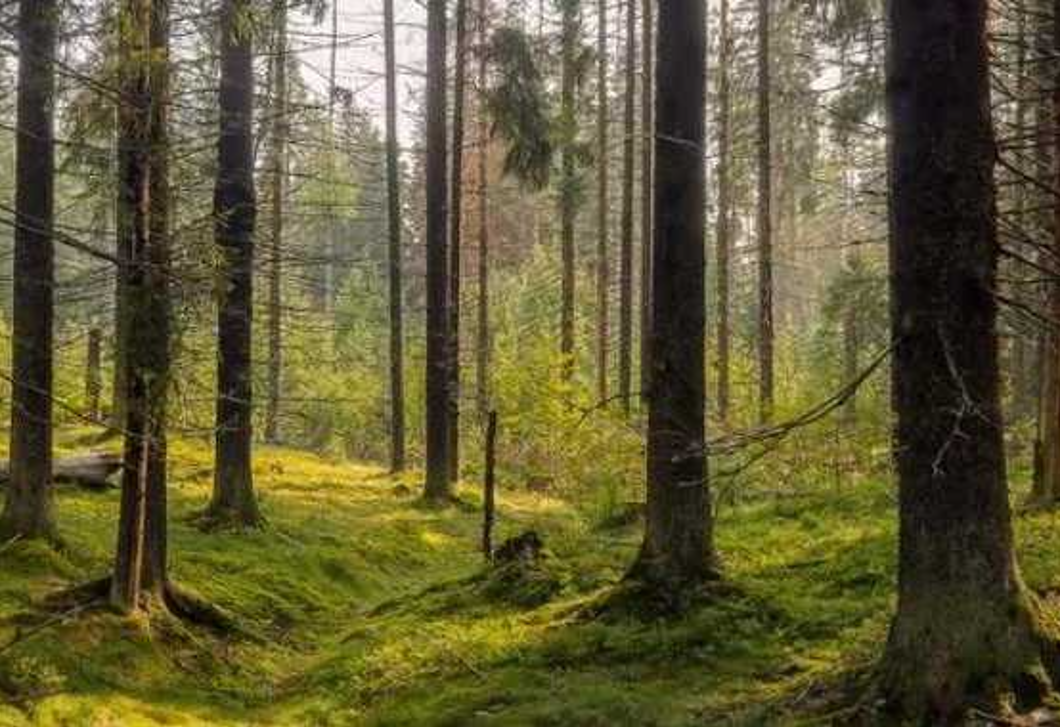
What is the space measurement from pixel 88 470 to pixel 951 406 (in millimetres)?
12578

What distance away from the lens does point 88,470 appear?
589 inches

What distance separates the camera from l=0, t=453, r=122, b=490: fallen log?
14852 mm

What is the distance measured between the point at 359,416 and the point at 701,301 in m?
25.1

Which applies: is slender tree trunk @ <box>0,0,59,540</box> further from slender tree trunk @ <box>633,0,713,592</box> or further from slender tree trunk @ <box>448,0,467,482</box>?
slender tree trunk @ <box>448,0,467,482</box>

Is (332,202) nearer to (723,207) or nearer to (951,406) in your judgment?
(723,207)

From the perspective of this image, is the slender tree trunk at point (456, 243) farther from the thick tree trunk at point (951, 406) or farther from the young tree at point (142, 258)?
the thick tree trunk at point (951, 406)

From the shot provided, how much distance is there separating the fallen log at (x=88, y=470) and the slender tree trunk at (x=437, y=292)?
588 centimetres

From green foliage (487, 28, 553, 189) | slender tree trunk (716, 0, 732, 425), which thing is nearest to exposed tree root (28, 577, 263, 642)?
green foliage (487, 28, 553, 189)

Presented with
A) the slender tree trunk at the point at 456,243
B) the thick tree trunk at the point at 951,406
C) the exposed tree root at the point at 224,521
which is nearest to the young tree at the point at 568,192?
the slender tree trunk at the point at 456,243

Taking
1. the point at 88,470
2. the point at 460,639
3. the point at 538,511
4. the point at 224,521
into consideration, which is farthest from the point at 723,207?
the point at 460,639

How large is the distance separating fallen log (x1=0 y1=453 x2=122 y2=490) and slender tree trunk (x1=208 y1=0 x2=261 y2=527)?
5.69 feet

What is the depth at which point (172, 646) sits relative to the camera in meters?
8.99

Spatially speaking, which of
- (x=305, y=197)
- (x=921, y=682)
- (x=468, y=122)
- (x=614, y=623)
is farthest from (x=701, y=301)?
(x=305, y=197)

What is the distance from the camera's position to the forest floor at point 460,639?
24.0ft
